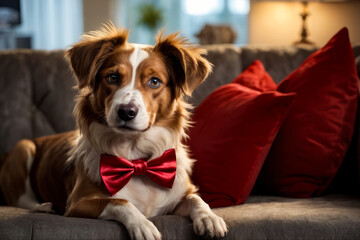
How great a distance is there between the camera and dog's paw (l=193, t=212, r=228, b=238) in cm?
144

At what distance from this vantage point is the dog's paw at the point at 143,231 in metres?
1.39

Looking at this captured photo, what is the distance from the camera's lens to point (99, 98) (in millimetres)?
1764

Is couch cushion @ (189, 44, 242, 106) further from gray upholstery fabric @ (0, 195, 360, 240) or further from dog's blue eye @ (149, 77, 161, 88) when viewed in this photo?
gray upholstery fabric @ (0, 195, 360, 240)

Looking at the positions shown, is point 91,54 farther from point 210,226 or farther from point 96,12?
point 96,12

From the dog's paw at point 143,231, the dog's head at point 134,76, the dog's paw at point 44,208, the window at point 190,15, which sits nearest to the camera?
the dog's paw at point 143,231

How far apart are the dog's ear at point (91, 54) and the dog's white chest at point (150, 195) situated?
1.52ft

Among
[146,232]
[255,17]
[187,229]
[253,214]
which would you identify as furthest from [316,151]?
[255,17]

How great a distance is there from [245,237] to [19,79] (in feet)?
5.71

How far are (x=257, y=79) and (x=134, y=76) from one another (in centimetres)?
83

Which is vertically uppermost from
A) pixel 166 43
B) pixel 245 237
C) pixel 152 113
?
pixel 166 43

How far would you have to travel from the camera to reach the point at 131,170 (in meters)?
1.72

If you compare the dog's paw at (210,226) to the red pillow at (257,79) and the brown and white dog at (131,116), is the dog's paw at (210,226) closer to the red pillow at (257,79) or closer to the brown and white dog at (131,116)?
the brown and white dog at (131,116)

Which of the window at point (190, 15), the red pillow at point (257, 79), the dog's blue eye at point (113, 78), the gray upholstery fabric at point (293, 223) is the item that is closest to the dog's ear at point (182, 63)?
the dog's blue eye at point (113, 78)

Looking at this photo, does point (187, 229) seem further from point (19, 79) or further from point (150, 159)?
point (19, 79)
